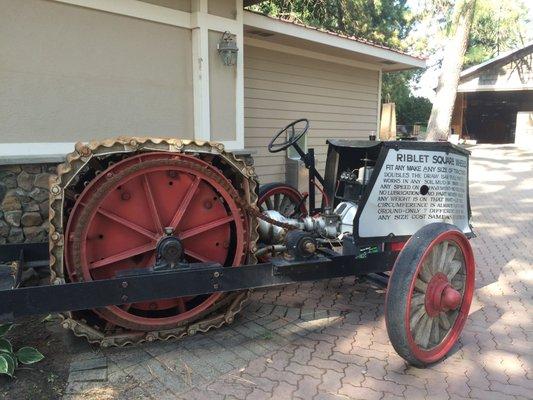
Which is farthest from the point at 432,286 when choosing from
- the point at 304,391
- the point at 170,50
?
the point at 170,50

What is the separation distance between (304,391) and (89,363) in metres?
1.38

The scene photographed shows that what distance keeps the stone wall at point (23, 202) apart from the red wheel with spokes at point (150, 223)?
238cm

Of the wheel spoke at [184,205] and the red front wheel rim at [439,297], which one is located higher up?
the wheel spoke at [184,205]

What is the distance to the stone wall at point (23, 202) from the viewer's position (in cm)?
479

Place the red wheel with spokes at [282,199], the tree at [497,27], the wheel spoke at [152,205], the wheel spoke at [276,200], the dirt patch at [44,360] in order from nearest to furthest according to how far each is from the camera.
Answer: the dirt patch at [44,360] < the wheel spoke at [152,205] < the red wheel with spokes at [282,199] < the wheel spoke at [276,200] < the tree at [497,27]

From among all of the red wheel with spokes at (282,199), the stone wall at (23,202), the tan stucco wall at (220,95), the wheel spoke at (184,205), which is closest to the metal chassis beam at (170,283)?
the wheel spoke at (184,205)

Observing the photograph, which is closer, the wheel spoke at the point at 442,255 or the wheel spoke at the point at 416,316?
the wheel spoke at the point at 416,316

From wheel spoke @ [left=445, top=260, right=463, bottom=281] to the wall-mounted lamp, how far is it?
160 inches

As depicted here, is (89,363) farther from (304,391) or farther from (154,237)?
(304,391)

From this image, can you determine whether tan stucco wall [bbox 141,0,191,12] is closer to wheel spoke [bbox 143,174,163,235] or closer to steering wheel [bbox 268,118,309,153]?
steering wheel [bbox 268,118,309,153]

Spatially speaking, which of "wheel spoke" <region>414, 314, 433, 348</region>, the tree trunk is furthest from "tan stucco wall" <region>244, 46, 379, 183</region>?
"wheel spoke" <region>414, 314, 433, 348</region>

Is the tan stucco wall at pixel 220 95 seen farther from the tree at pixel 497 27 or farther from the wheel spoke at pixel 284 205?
the tree at pixel 497 27

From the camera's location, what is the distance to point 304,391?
2.82 m

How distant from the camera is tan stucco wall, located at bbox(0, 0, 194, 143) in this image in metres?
4.75
